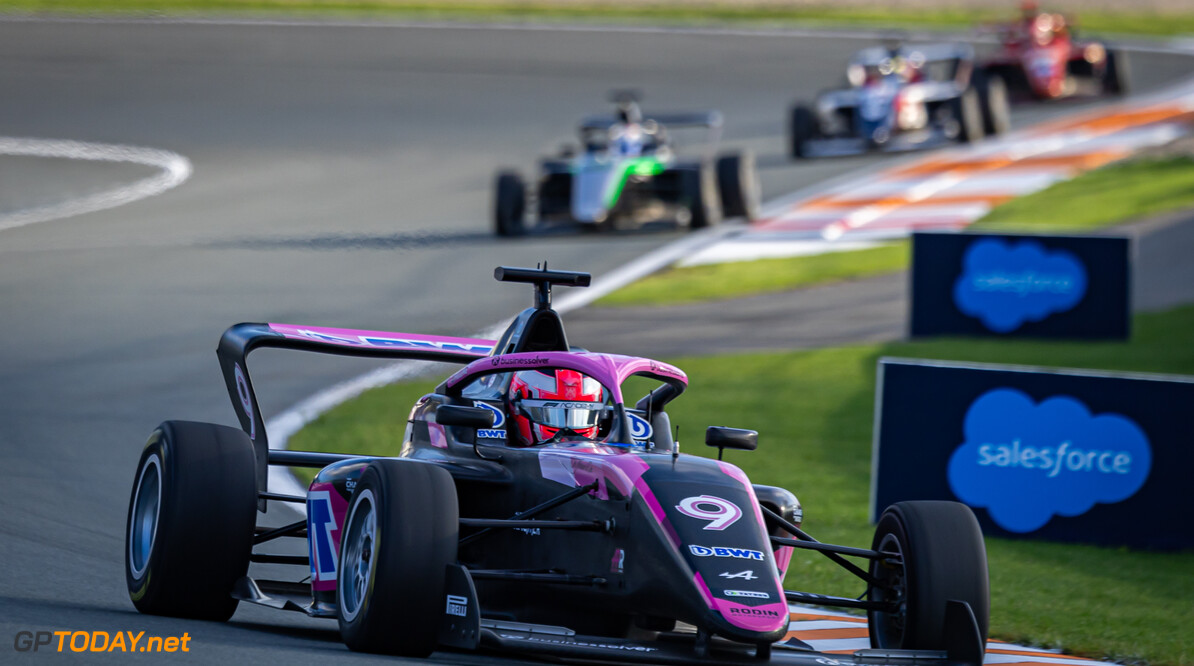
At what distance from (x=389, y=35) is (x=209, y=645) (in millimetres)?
36614

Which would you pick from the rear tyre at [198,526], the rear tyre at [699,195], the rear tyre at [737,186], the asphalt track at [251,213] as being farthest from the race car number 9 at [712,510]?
the rear tyre at [737,186]

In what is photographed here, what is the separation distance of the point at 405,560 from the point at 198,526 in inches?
57.6

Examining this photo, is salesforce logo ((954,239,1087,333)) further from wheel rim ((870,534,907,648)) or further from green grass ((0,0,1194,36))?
green grass ((0,0,1194,36))

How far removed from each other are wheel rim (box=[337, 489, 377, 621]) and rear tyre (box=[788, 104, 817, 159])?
22.3 meters

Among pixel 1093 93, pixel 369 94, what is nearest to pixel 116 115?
pixel 369 94

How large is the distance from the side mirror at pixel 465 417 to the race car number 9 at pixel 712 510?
111 centimetres

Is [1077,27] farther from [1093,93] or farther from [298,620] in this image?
[298,620]

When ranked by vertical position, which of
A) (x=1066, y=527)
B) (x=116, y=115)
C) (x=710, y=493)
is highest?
(x=116, y=115)

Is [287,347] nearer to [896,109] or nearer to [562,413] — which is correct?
[562,413]

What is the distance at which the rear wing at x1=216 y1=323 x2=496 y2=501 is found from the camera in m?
8.68

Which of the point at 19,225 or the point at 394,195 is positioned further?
the point at 394,195

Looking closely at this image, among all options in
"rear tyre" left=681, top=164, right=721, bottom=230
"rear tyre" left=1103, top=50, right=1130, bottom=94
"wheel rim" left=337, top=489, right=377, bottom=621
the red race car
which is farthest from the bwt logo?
"rear tyre" left=1103, top=50, right=1130, bottom=94

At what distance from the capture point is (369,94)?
35.3 m
